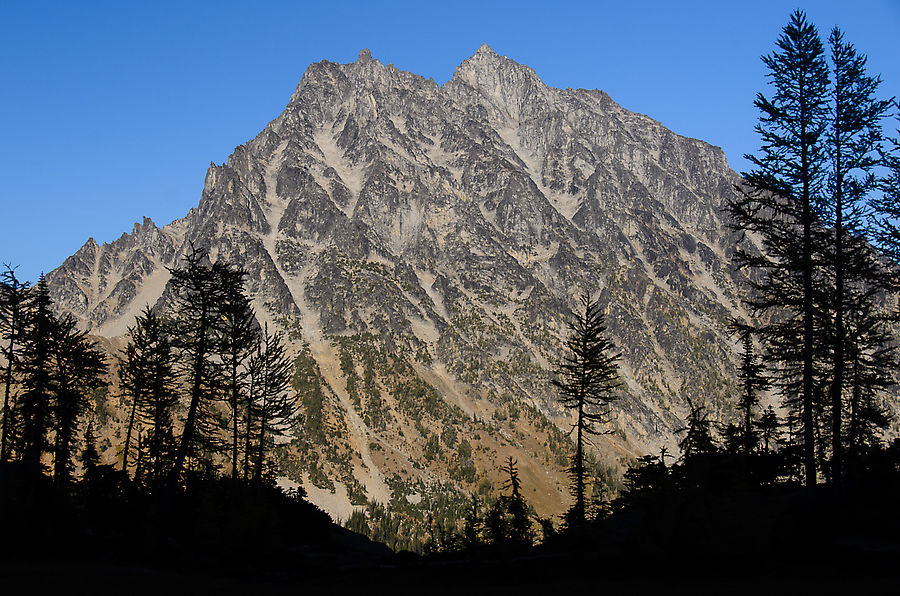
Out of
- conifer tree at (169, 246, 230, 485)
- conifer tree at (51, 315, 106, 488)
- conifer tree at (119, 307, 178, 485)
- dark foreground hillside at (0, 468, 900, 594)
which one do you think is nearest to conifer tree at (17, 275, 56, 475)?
conifer tree at (51, 315, 106, 488)

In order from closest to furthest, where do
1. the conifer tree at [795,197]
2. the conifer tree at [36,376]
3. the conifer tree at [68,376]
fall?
the conifer tree at [795,197] < the conifer tree at [36,376] < the conifer tree at [68,376]

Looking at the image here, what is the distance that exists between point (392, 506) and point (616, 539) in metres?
142

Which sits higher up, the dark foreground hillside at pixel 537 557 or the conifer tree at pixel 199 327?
the conifer tree at pixel 199 327

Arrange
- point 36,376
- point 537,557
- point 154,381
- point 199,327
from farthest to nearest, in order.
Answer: point 154,381
point 36,376
point 199,327
point 537,557

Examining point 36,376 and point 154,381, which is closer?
point 36,376

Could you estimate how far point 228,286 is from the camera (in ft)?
90.4

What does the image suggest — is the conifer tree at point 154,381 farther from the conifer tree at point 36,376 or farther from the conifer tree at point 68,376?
the conifer tree at point 36,376

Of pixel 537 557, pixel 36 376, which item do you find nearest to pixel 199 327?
pixel 36 376

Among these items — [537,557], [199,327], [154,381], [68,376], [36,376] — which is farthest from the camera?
[154,381]

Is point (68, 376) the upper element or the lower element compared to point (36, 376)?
upper

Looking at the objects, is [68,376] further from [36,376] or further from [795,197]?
[795,197]

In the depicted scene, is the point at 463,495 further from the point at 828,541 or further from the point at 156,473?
the point at 828,541

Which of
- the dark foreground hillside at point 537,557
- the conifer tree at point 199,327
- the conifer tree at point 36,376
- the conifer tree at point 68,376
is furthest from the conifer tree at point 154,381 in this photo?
the dark foreground hillside at point 537,557

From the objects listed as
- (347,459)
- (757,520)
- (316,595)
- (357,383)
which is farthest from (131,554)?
(357,383)
